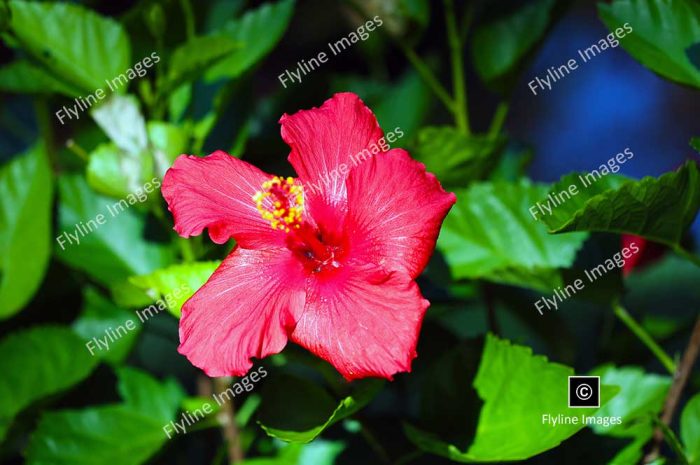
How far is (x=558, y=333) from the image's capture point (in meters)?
0.91

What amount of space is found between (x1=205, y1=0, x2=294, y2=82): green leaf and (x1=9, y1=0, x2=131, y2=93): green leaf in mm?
119

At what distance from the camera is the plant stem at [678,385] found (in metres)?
0.69

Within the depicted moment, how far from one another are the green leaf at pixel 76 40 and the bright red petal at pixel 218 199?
252 millimetres

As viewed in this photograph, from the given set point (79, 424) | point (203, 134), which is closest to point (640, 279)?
point (203, 134)

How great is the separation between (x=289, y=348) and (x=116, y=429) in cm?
31

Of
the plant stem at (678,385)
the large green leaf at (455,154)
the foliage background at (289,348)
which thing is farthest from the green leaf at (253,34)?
the plant stem at (678,385)

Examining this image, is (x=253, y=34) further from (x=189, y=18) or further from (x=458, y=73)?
(x=458, y=73)

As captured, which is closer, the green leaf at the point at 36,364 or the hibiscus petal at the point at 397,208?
the hibiscus petal at the point at 397,208

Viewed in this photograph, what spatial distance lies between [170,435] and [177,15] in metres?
0.51

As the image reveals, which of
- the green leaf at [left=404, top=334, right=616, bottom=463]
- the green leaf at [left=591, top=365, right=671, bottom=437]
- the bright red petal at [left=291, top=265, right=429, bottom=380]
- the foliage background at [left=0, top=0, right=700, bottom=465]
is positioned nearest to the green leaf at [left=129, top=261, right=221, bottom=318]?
the foliage background at [left=0, top=0, right=700, bottom=465]

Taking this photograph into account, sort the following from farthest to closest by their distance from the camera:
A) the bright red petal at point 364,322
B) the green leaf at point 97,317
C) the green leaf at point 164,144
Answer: the green leaf at point 97,317 < the green leaf at point 164,144 < the bright red petal at point 364,322

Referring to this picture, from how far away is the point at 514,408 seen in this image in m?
0.67

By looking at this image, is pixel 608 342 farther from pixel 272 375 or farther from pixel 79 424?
pixel 79 424

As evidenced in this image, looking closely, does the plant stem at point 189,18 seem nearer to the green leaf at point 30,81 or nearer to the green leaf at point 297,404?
the green leaf at point 30,81
